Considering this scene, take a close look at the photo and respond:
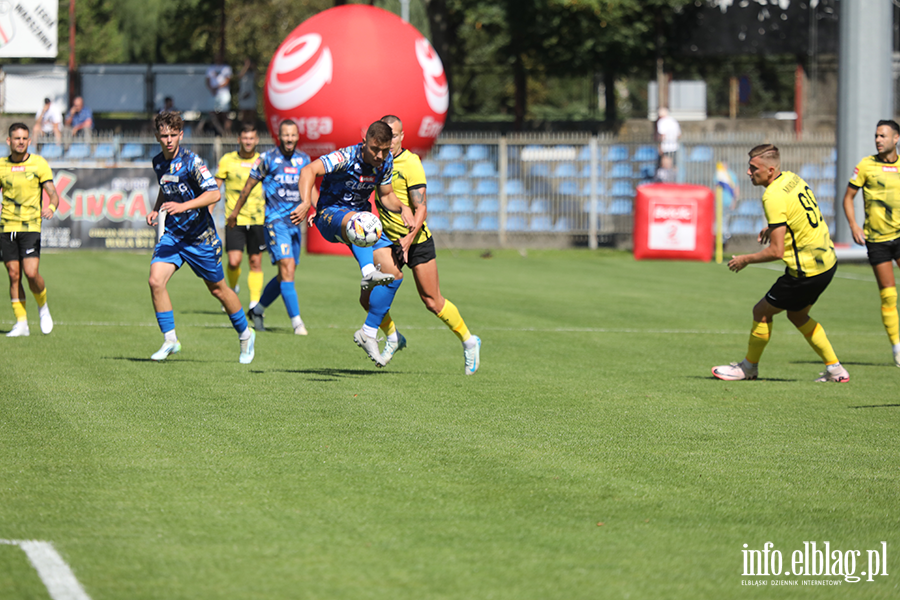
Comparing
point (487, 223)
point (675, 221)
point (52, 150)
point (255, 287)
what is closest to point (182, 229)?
point (255, 287)

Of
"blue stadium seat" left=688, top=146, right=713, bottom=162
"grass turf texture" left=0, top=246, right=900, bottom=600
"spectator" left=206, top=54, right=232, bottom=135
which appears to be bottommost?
"grass turf texture" left=0, top=246, right=900, bottom=600

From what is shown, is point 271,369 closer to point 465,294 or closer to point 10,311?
point 10,311

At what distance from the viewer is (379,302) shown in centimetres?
895

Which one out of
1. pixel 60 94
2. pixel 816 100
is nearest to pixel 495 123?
pixel 816 100

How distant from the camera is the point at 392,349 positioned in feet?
30.8

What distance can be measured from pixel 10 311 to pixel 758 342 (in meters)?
9.14

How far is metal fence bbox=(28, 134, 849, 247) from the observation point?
26.4 metres

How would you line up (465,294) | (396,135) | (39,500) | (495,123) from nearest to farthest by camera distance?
(39,500), (396,135), (465,294), (495,123)

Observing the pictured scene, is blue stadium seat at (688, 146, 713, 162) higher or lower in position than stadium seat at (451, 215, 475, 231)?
higher

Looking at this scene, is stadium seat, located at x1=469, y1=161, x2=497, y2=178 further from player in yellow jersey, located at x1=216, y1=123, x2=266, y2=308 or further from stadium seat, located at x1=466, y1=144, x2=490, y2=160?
player in yellow jersey, located at x1=216, y1=123, x2=266, y2=308

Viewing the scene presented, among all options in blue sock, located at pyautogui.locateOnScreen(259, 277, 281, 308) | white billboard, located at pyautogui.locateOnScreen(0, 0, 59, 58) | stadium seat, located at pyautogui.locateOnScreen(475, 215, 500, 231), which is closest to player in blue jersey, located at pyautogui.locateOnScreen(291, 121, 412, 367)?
blue sock, located at pyautogui.locateOnScreen(259, 277, 281, 308)

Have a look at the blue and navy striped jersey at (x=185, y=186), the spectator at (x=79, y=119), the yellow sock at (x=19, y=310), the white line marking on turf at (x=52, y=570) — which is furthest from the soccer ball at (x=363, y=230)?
the spectator at (x=79, y=119)

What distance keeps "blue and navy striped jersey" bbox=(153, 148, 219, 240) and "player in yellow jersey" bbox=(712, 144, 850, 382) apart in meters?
4.54

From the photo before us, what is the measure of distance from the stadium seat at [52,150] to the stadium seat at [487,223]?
10301mm
